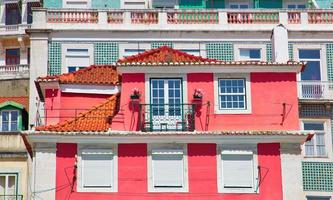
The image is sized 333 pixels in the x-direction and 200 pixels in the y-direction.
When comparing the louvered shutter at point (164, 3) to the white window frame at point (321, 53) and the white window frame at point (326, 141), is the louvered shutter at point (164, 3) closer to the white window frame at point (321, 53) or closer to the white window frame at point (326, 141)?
the white window frame at point (321, 53)

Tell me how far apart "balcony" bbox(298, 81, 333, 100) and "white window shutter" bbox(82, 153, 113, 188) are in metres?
13.4

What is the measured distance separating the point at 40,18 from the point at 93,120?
11955 millimetres

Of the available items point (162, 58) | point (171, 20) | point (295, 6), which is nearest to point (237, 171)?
point (162, 58)

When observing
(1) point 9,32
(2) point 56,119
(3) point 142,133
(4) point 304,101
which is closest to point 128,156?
(3) point 142,133

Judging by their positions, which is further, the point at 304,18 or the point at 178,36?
the point at 304,18

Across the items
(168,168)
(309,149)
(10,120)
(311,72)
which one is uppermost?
(311,72)

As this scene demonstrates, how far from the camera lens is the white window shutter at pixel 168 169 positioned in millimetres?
34188

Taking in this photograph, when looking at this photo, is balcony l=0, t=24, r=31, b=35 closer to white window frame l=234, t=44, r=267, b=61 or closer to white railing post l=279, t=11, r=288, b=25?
white window frame l=234, t=44, r=267, b=61

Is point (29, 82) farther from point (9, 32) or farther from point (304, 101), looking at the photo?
point (9, 32)

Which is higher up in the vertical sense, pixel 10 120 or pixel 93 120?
pixel 10 120

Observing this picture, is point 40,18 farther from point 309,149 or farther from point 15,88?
point 309,149

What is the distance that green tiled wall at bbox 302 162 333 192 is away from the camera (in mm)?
42831

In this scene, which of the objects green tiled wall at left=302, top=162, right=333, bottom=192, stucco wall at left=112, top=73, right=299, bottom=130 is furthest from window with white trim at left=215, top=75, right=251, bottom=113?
green tiled wall at left=302, top=162, right=333, bottom=192

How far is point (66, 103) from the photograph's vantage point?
3741 cm
